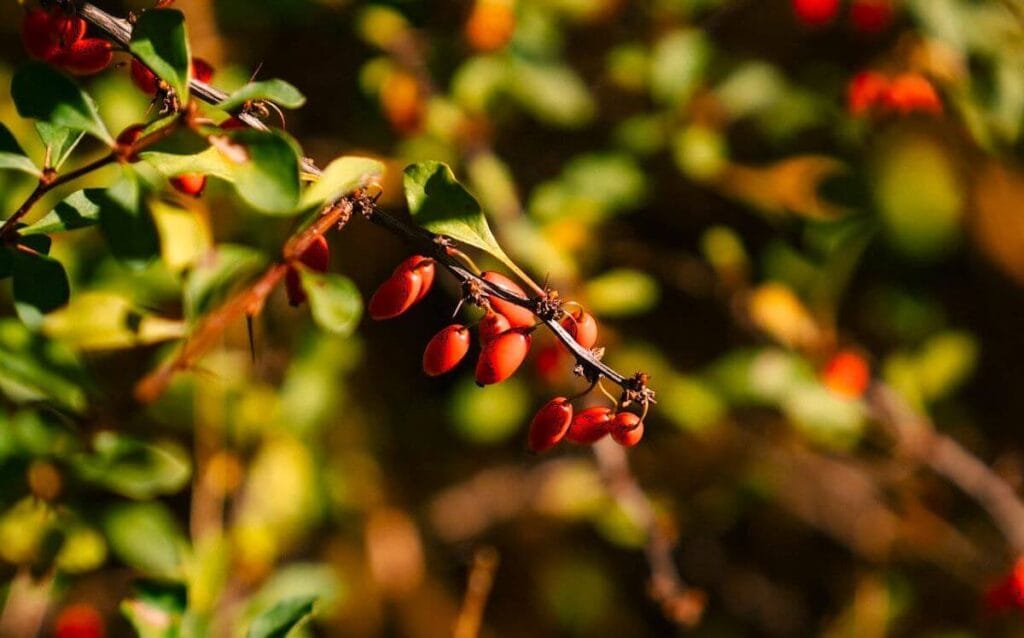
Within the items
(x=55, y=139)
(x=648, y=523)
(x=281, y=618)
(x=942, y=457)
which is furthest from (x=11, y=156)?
(x=942, y=457)

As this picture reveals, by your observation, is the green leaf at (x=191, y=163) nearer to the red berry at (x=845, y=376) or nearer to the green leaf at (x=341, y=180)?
the green leaf at (x=341, y=180)

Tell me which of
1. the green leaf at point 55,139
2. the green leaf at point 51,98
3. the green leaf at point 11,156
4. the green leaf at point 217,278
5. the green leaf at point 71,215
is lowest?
the green leaf at point 217,278

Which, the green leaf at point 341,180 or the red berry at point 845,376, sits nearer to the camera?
the green leaf at point 341,180

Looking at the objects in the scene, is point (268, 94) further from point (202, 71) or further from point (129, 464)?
point (129, 464)

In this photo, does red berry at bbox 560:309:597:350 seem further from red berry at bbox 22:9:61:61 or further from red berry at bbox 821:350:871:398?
red berry at bbox 821:350:871:398

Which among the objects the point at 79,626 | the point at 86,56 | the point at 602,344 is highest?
the point at 86,56

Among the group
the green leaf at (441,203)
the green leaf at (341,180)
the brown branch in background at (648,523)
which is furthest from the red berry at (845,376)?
the green leaf at (341,180)

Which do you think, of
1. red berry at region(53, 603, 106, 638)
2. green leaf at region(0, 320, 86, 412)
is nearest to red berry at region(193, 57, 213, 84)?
green leaf at region(0, 320, 86, 412)
